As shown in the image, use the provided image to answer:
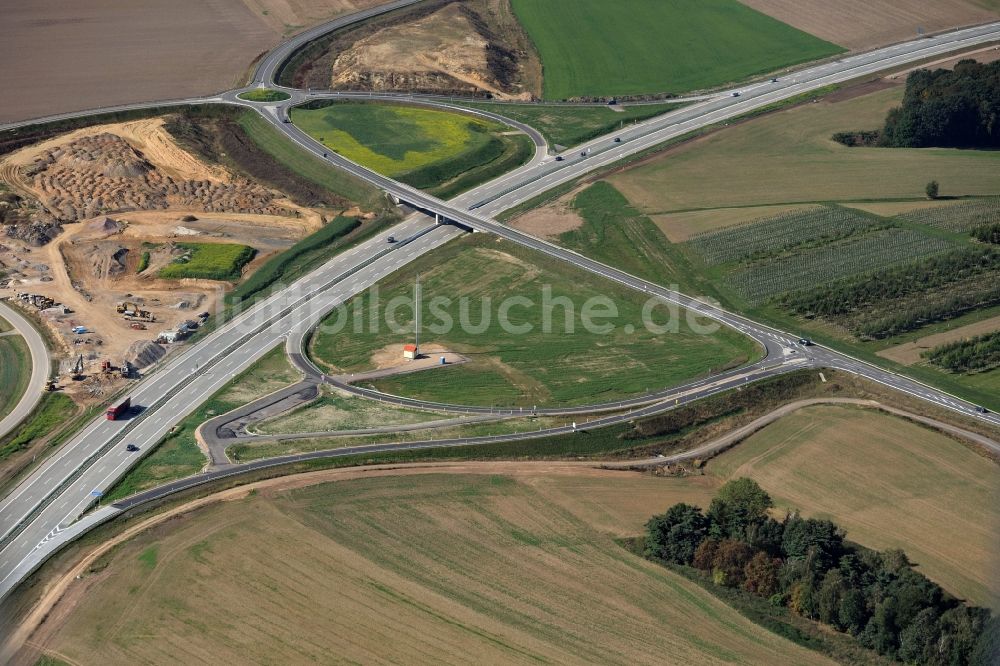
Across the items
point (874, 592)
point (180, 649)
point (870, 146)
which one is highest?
point (870, 146)

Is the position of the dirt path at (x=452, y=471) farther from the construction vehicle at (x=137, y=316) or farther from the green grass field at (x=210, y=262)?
the green grass field at (x=210, y=262)

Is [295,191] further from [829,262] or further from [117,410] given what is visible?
[829,262]

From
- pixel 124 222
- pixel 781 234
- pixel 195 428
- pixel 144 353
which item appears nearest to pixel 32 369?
pixel 144 353

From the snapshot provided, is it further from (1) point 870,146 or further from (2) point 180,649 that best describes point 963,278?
(2) point 180,649

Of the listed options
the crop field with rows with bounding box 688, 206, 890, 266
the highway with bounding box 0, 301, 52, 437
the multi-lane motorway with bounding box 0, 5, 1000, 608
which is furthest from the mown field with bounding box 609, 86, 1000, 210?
the highway with bounding box 0, 301, 52, 437

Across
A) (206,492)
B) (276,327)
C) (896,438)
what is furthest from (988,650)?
(276,327)

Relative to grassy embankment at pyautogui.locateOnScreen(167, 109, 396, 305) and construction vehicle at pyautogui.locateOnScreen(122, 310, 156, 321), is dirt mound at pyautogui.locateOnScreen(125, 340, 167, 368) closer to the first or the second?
construction vehicle at pyautogui.locateOnScreen(122, 310, 156, 321)
